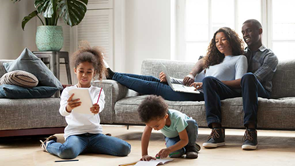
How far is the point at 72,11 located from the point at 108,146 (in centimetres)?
241

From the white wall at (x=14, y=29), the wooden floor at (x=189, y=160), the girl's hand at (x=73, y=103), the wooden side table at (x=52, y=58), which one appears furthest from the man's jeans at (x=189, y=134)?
the white wall at (x=14, y=29)

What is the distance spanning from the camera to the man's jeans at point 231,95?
2.64 m

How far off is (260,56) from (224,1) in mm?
1667

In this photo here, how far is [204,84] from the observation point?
9.14 feet

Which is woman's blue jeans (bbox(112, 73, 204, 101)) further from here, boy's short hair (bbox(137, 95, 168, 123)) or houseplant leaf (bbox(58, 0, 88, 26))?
houseplant leaf (bbox(58, 0, 88, 26))

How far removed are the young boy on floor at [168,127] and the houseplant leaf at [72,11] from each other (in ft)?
8.14

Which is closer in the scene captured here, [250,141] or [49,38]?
[250,141]

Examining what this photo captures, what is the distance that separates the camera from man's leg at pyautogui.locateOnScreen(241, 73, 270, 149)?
8.57ft

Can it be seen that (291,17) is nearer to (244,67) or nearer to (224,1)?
(224,1)

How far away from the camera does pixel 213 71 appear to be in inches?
122

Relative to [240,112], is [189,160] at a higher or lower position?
lower

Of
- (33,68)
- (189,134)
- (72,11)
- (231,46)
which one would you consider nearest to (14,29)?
(72,11)

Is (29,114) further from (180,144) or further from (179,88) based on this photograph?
(180,144)

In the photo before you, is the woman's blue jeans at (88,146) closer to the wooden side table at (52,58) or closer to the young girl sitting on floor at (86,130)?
the young girl sitting on floor at (86,130)
